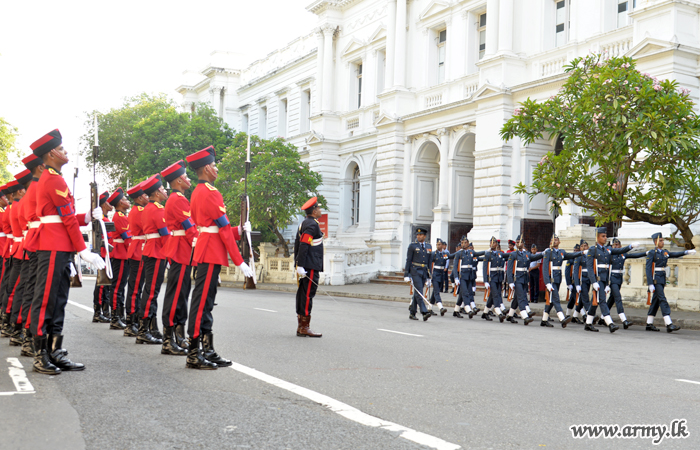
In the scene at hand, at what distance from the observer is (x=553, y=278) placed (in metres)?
14.6

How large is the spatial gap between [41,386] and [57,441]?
5.94 ft

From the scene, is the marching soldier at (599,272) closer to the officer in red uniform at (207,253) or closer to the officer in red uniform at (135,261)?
the officer in red uniform at (135,261)

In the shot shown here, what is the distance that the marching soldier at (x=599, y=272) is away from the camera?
44.4 feet

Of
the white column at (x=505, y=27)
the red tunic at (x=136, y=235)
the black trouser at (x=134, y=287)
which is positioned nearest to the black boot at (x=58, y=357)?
the black trouser at (x=134, y=287)

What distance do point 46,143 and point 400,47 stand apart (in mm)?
25894

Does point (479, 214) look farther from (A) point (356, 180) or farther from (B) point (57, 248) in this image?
(B) point (57, 248)

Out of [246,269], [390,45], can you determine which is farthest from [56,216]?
[390,45]

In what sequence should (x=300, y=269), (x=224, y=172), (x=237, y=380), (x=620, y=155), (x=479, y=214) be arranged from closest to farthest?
(x=237, y=380), (x=300, y=269), (x=620, y=155), (x=479, y=214), (x=224, y=172)

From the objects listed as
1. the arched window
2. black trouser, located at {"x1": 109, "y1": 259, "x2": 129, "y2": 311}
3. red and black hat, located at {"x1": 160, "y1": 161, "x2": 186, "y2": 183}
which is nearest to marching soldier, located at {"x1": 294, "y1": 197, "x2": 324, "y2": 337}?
red and black hat, located at {"x1": 160, "y1": 161, "x2": 186, "y2": 183}

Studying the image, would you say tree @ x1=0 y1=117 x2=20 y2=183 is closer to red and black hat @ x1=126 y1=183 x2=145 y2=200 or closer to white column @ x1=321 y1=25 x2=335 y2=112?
white column @ x1=321 y1=25 x2=335 y2=112

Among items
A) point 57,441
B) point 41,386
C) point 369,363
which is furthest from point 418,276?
point 57,441

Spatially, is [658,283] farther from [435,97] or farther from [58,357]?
[435,97]

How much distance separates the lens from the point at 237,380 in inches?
250

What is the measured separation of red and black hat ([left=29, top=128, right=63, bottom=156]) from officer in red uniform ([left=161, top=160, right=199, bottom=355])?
4.26 ft
